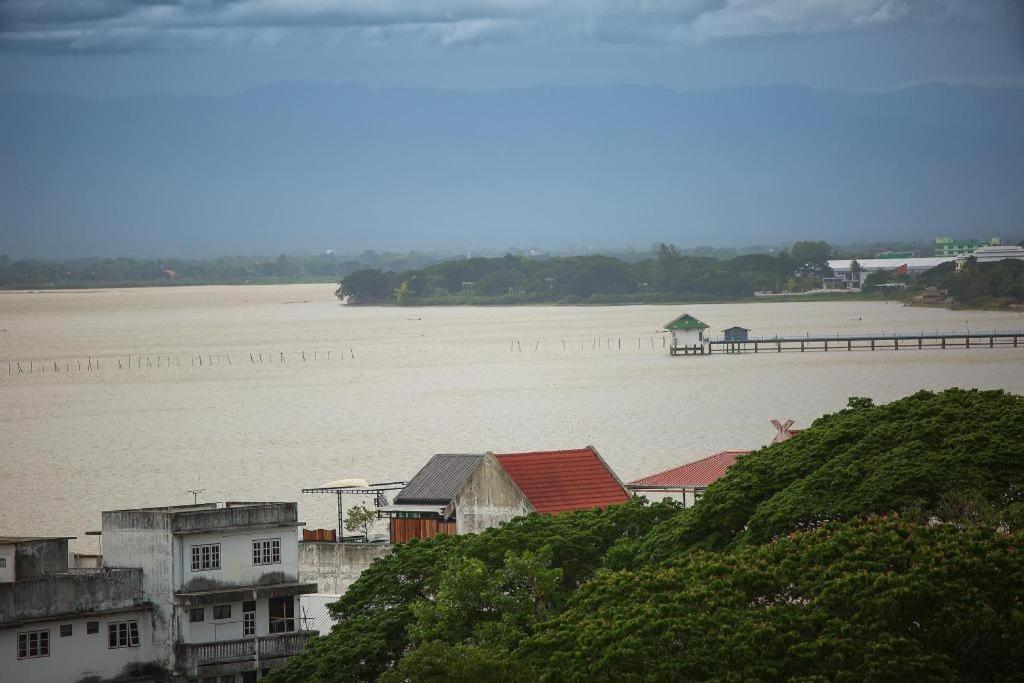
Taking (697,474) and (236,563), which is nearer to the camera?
(236,563)

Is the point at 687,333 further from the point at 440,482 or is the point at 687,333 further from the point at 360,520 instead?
the point at 440,482

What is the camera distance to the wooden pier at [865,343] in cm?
11488

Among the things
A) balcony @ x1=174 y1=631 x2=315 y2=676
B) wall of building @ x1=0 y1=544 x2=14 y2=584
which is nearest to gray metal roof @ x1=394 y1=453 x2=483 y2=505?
balcony @ x1=174 y1=631 x2=315 y2=676

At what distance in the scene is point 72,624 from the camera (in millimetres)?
24125

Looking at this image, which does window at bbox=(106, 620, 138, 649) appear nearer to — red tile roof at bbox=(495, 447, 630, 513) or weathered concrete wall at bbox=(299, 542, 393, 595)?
weathered concrete wall at bbox=(299, 542, 393, 595)

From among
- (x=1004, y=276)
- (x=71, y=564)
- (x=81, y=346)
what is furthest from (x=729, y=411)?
(x=1004, y=276)

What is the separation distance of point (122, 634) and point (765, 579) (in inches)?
390

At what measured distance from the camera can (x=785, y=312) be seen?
190 metres

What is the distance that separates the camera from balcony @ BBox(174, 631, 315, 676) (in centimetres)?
2420

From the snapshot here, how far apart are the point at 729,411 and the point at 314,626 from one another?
5101 centimetres

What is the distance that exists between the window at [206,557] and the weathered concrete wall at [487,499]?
4664 millimetres

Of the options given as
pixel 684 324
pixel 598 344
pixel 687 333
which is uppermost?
pixel 684 324

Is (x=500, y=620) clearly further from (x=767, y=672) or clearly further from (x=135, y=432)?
(x=135, y=432)

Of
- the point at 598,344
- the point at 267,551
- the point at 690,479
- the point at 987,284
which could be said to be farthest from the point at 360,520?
the point at 987,284
